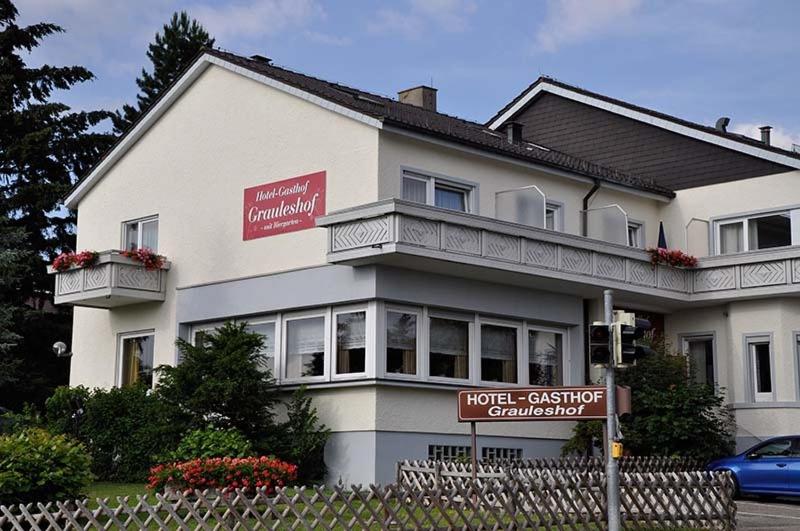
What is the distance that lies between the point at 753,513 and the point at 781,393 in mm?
7610

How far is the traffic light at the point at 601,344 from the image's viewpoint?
615 inches

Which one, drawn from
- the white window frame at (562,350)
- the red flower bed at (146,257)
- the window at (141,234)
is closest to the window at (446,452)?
the white window frame at (562,350)

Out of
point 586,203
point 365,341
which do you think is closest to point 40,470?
point 365,341

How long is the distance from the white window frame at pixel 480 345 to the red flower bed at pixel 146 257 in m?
8.23

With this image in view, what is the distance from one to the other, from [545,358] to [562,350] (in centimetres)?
57

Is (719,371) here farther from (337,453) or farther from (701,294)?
(337,453)

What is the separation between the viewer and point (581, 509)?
55.5 feet

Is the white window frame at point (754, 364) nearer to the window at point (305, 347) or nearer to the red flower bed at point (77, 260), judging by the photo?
the window at point (305, 347)

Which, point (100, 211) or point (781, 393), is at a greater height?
point (100, 211)

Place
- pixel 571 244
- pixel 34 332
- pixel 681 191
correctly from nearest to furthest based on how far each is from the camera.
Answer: pixel 571 244 < pixel 681 191 < pixel 34 332

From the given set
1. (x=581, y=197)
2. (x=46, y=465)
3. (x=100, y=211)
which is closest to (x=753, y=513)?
(x=581, y=197)

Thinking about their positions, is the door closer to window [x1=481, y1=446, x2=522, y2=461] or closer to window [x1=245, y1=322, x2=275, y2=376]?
window [x1=481, y1=446, x2=522, y2=461]

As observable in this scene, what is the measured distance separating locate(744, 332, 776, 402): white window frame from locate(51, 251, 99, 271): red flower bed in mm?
15950

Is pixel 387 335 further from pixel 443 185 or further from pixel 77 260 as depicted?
pixel 77 260
